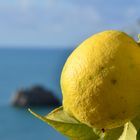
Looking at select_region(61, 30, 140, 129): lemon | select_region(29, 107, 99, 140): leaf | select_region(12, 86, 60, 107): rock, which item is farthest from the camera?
select_region(12, 86, 60, 107): rock

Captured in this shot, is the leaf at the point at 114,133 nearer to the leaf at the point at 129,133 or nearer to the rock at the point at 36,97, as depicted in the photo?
the leaf at the point at 129,133

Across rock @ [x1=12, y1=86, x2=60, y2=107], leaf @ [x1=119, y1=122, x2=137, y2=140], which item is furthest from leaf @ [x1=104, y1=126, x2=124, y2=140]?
rock @ [x1=12, y1=86, x2=60, y2=107]

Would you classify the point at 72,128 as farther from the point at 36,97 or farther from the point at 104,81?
the point at 36,97

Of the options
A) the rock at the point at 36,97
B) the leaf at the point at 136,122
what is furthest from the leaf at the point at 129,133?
the rock at the point at 36,97

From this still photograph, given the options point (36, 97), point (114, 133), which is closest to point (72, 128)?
point (114, 133)

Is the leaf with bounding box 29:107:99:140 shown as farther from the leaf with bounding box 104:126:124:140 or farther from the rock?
the rock
